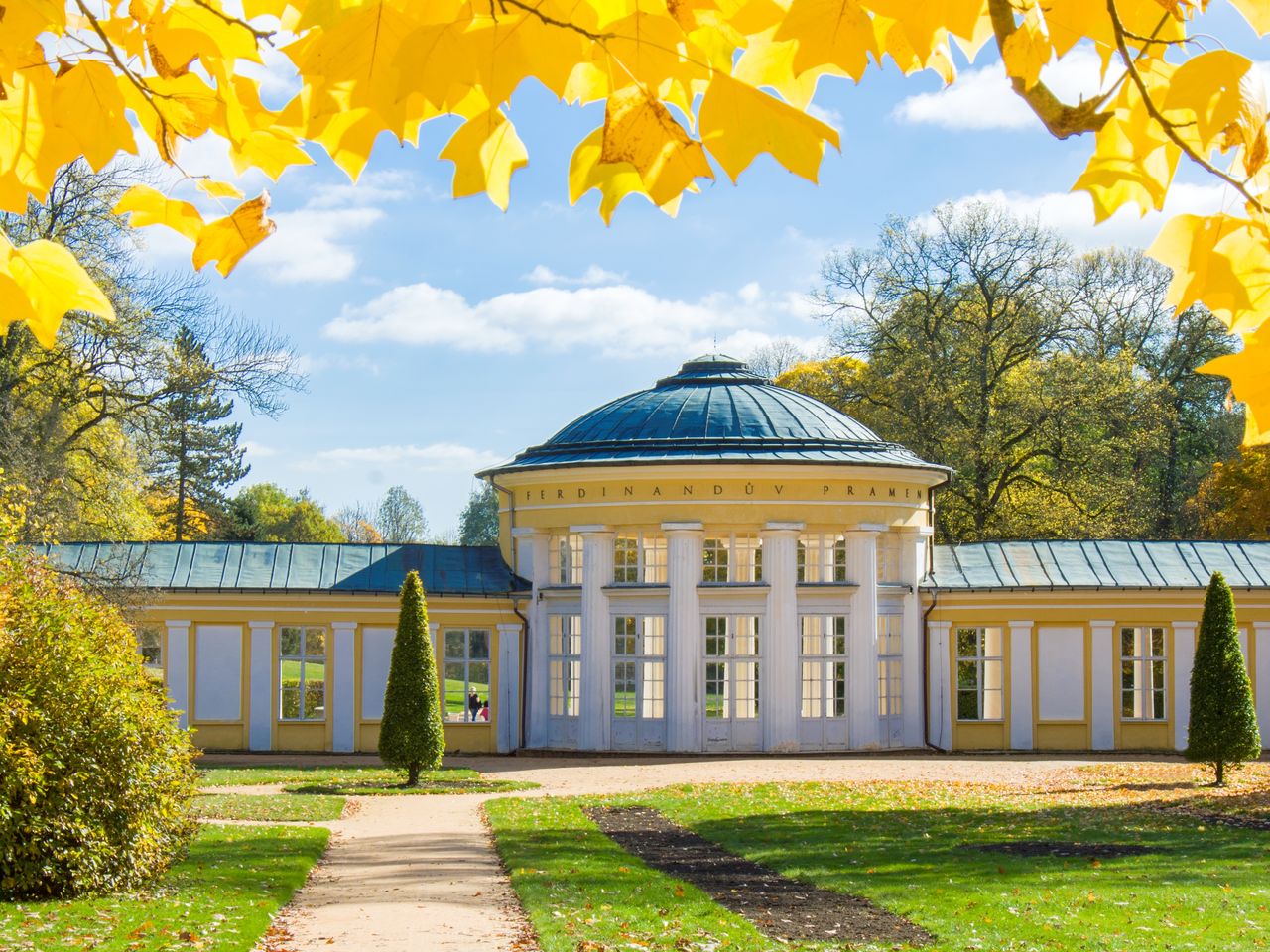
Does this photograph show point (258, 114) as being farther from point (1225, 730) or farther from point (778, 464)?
point (778, 464)

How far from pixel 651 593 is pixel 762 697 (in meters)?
2.78

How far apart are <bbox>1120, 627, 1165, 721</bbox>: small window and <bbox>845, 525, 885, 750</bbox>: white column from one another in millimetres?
4856

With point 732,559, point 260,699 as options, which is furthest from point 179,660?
point 732,559

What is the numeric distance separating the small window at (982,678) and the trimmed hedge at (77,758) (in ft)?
59.5

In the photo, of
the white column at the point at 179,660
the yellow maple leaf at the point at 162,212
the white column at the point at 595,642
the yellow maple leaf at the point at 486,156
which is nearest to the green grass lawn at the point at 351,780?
the white column at the point at 179,660

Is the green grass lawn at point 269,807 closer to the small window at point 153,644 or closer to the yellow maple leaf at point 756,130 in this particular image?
the small window at point 153,644

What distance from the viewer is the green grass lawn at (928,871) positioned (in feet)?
33.1

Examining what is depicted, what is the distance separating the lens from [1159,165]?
2.32 metres

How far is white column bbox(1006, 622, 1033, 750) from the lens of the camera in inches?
1061

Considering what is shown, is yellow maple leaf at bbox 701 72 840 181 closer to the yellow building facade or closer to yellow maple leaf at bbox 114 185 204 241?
yellow maple leaf at bbox 114 185 204 241

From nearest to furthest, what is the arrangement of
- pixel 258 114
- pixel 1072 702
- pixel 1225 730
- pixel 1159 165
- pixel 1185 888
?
pixel 1159 165 < pixel 258 114 < pixel 1185 888 < pixel 1225 730 < pixel 1072 702

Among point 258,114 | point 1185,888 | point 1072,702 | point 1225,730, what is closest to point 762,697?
point 1072,702

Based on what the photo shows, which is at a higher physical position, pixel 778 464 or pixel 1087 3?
pixel 778 464

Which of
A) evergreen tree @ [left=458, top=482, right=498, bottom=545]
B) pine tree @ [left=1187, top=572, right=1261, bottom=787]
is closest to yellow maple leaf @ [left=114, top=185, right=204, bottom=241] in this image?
pine tree @ [left=1187, top=572, right=1261, bottom=787]
